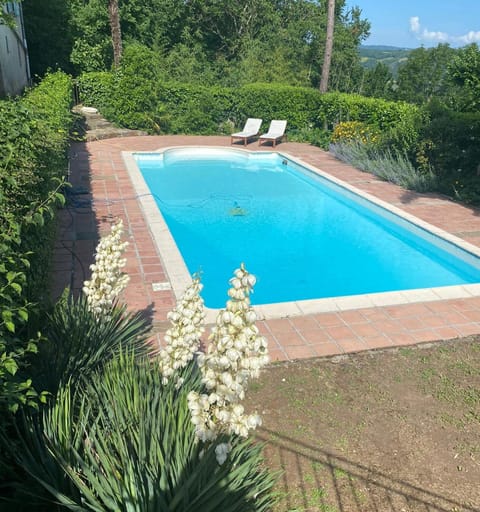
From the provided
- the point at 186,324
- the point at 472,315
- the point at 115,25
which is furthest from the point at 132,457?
the point at 115,25

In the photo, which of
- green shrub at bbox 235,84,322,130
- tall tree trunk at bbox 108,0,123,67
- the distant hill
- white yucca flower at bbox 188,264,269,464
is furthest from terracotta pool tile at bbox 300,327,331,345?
the distant hill

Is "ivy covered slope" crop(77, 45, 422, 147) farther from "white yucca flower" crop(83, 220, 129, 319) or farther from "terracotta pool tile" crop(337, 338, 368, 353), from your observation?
"white yucca flower" crop(83, 220, 129, 319)

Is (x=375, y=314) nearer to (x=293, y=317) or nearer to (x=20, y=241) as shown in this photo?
(x=293, y=317)

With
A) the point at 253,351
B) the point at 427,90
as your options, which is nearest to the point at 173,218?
the point at 253,351

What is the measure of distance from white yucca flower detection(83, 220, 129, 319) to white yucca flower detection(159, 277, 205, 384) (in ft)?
3.25

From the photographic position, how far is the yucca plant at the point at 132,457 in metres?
2.25

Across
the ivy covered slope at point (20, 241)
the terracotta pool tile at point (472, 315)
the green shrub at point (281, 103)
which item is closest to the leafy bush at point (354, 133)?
the green shrub at point (281, 103)

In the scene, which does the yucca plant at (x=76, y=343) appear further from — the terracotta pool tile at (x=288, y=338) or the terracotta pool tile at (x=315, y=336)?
the terracotta pool tile at (x=315, y=336)

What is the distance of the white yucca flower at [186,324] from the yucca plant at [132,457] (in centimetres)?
34

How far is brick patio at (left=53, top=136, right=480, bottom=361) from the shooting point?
16.6 feet

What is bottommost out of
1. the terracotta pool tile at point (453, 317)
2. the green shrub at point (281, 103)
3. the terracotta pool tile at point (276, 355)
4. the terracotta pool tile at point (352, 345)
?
the terracotta pool tile at point (453, 317)

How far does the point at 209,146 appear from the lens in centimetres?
1588

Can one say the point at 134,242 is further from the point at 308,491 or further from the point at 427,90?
the point at 427,90

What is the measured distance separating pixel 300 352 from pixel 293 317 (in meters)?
0.75
